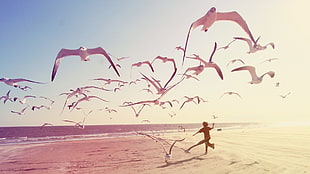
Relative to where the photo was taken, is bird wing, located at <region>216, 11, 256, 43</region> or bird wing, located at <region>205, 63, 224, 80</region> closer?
bird wing, located at <region>216, 11, 256, 43</region>

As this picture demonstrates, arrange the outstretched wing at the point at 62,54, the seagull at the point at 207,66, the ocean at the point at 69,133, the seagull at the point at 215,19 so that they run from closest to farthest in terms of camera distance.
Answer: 1. the seagull at the point at 215,19
2. the outstretched wing at the point at 62,54
3. the seagull at the point at 207,66
4. the ocean at the point at 69,133

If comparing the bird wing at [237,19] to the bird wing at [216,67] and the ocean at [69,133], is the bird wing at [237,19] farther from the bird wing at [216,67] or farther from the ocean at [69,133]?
the ocean at [69,133]

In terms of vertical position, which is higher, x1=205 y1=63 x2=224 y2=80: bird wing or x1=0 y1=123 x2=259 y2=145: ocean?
x1=205 y1=63 x2=224 y2=80: bird wing

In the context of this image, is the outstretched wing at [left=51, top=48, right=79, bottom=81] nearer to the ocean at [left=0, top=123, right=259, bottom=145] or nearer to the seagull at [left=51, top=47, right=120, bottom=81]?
the seagull at [left=51, top=47, right=120, bottom=81]

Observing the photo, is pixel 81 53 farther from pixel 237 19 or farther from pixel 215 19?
pixel 237 19

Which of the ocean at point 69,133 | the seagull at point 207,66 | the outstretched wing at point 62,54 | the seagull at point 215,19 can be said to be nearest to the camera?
the seagull at point 215,19

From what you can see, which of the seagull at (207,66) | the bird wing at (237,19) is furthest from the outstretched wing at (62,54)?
the bird wing at (237,19)

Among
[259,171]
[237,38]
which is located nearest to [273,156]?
[259,171]

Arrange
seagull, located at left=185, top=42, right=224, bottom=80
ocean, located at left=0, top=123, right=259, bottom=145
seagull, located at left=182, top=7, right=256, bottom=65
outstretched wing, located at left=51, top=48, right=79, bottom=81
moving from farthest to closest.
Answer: ocean, located at left=0, top=123, right=259, bottom=145 → seagull, located at left=185, top=42, right=224, bottom=80 → outstretched wing, located at left=51, top=48, right=79, bottom=81 → seagull, located at left=182, top=7, right=256, bottom=65

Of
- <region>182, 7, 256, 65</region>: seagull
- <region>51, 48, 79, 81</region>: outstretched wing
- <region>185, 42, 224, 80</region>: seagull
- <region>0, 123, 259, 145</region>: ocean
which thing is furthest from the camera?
<region>0, 123, 259, 145</region>: ocean

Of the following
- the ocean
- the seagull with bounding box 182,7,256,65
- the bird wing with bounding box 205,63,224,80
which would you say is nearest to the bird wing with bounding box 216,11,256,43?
the seagull with bounding box 182,7,256,65

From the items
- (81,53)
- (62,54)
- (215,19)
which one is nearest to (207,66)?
(215,19)

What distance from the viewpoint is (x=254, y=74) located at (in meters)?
12.9

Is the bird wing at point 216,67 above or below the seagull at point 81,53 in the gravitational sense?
below
